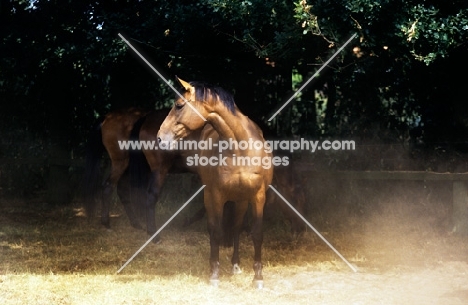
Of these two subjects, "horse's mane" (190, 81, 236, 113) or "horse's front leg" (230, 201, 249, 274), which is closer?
"horse's mane" (190, 81, 236, 113)

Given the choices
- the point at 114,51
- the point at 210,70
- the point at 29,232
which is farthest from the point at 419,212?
the point at 29,232

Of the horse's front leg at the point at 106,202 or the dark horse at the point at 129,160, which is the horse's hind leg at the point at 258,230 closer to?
the dark horse at the point at 129,160

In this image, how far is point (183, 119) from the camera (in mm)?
5570

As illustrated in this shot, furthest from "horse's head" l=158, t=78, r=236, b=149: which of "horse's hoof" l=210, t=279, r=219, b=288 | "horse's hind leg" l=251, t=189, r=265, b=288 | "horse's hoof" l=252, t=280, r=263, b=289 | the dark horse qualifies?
the dark horse

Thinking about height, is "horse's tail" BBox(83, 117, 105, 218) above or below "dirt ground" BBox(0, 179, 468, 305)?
above

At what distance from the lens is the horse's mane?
564cm

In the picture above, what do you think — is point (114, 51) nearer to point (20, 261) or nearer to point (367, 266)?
point (20, 261)

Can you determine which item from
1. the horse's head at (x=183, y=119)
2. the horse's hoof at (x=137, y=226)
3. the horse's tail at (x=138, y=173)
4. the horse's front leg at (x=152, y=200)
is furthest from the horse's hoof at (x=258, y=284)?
the horse's hoof at (x=137, y=226)

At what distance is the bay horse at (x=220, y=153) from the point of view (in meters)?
5.60

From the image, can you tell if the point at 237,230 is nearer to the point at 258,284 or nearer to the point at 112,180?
the point at 258,284

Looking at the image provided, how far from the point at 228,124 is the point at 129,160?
317cm

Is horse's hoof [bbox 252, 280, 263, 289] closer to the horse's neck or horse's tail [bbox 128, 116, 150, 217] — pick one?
the horse's neck

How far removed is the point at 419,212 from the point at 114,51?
4.63 meters

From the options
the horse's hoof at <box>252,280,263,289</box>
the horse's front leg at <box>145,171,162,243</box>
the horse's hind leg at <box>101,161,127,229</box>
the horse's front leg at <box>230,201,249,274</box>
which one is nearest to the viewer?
the horse's hoof at <box>252,280,263,289</box>
